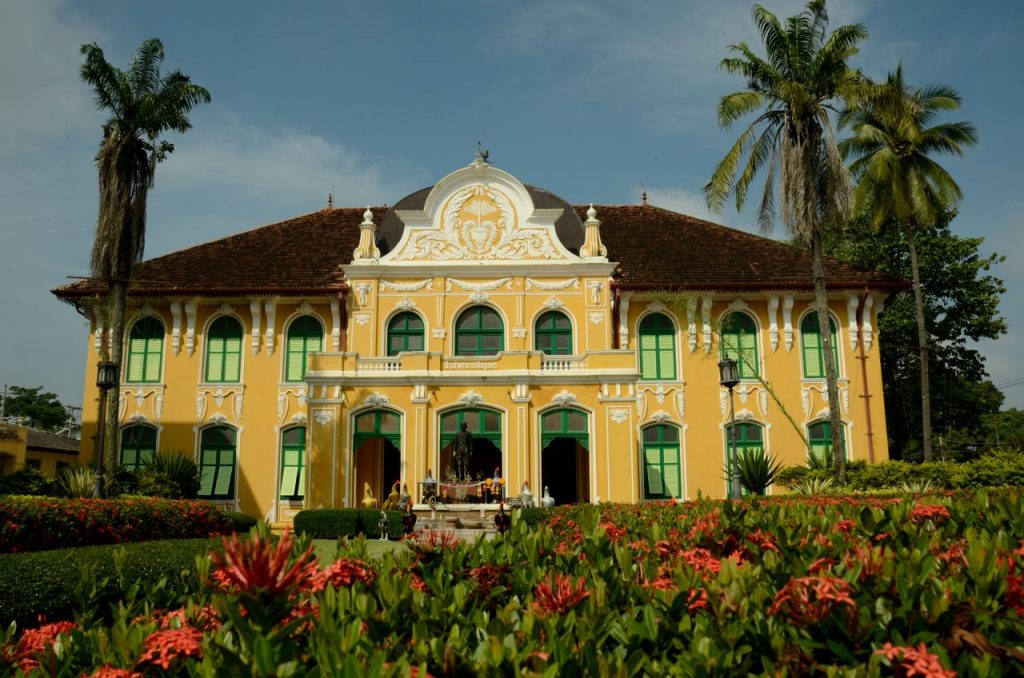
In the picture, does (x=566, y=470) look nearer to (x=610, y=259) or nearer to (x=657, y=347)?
(x=657, y=347)

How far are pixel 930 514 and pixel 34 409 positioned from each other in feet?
229

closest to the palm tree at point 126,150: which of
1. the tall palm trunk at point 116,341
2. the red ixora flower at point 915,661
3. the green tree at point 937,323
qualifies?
the tall palm trunk at point 116,341

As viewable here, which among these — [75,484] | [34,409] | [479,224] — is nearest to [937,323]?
[479,224]

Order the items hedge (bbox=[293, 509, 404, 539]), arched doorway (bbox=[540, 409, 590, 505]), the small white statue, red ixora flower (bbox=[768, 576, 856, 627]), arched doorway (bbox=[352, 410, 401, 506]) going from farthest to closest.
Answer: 1. arched doorway (bbox=[540, 409, 590, 505])
2. arched doorway (bbox=[352, 410, 401, 506])
3. the small white statue
4. hedge (bbox=[293, 509, 404, 539])
5. red ixora flower (bbox=[768, 576, 856, 627])

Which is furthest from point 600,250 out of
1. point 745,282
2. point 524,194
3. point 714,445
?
point 714,445

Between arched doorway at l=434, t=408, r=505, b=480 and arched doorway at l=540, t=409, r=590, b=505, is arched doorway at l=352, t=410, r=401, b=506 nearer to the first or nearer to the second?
arched doorway at l=434, t=408, r=505, b=480

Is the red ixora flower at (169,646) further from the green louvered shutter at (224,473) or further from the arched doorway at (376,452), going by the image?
the green louvered shutter at (224,473)

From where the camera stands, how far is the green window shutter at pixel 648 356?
931 inches

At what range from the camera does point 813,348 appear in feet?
77.8

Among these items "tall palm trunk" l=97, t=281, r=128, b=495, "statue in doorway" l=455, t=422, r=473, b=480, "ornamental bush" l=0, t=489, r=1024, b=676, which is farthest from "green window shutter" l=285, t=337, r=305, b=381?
"ornamental bush" l=0, t=489, r=1024, b=676

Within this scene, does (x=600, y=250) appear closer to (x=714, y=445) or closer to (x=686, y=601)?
(x=714, y=445)

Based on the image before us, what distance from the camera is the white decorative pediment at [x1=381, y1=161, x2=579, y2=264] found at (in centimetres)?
2386

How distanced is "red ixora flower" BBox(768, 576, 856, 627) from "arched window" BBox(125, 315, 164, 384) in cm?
2373

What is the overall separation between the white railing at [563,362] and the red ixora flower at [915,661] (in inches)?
751
